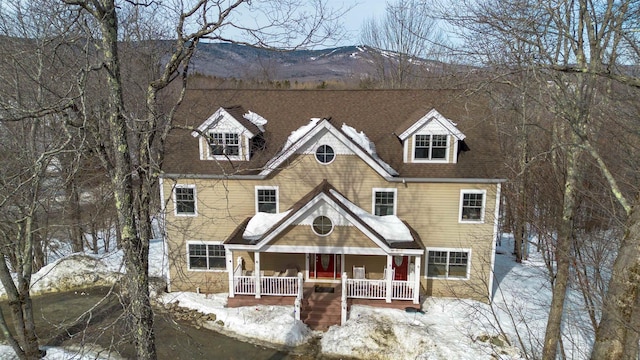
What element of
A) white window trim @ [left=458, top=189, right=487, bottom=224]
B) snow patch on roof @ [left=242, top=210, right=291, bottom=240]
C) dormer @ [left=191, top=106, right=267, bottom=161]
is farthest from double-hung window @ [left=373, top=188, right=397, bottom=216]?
dormer @ [left=191, top=106, right=267, bottom=161]

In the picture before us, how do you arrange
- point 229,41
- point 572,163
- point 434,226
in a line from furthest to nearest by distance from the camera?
point 434,226 < point 572,163 < point 229,41

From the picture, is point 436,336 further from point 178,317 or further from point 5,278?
point 5,278

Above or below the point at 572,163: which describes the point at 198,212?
below

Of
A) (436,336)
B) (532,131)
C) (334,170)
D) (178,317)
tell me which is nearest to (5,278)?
(178,317)

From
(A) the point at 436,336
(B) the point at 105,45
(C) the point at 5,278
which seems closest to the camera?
(B) the point at 105,45

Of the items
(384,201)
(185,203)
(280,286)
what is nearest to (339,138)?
(384,201)

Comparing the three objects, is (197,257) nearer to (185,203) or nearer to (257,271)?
(185,203)

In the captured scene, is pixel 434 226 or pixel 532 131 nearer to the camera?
pixel 434 226

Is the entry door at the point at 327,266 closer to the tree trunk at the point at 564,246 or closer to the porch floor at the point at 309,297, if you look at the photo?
the porch floor at the point at 309,297
